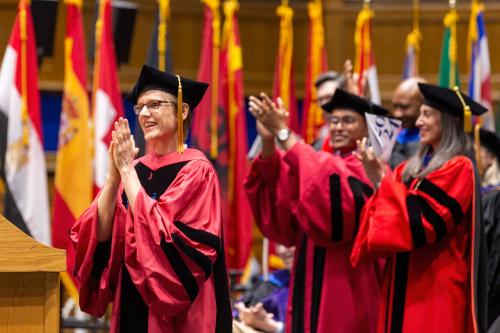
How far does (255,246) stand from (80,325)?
305 cm

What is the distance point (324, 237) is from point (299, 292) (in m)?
0.39

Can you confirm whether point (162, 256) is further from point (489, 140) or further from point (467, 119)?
point (489, 140)

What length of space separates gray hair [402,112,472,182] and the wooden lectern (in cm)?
213

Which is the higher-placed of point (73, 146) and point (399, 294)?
point (73, 146)

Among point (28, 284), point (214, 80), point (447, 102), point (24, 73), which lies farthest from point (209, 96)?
point (28, 284)

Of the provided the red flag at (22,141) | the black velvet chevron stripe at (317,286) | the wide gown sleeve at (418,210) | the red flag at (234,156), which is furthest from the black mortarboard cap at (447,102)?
the red flag at (22,141)

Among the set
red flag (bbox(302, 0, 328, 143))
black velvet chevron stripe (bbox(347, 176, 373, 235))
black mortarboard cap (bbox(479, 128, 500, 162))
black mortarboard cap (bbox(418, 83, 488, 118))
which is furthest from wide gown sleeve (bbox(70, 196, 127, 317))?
red flag (bbox(302, 0, 328, 143))

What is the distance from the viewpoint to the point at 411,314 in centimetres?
439

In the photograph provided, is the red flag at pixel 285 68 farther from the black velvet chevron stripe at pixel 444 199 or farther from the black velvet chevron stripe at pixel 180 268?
the black velvet chevron stripe at pixel 180 268

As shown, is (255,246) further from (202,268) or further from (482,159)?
(202,268)

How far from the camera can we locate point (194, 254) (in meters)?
3.36

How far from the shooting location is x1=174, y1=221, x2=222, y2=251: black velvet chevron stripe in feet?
11.1

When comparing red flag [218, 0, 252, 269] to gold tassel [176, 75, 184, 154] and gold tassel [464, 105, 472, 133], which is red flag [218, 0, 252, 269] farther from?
gold tassel [176, 75, 184, 154]

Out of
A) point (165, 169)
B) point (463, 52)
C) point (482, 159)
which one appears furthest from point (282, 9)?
point (165, 169)
